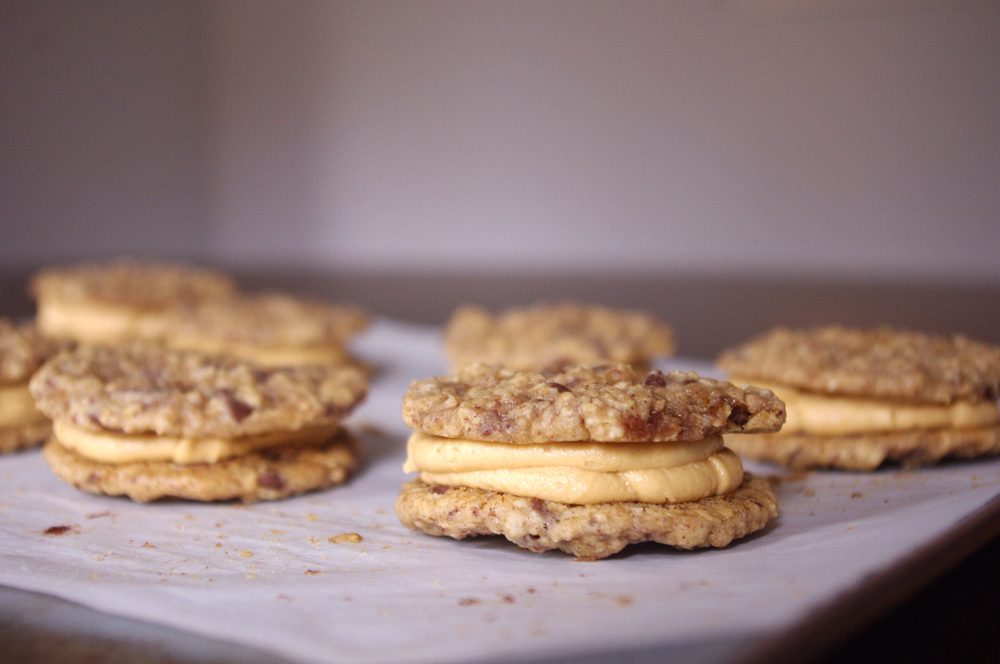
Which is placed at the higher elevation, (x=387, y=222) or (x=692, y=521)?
(x=387, y=222)

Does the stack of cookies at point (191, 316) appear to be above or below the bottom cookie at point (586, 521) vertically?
above

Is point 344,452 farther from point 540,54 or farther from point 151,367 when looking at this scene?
point 540,54

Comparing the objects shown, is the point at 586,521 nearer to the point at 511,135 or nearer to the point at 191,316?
the point at 191,316

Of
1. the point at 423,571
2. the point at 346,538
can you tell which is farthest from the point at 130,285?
the point at 423,571

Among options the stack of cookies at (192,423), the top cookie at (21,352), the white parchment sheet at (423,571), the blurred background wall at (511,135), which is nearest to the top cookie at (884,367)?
the white parchment sheet at (423,571)

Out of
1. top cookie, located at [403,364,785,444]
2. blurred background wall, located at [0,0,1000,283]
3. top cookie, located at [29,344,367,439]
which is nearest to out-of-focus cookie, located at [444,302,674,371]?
top cookie, located at [29,344,367,439]

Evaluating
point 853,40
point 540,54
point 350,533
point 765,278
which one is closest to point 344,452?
point 350,533

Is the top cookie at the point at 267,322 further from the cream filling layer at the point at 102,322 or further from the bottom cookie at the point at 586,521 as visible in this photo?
the bottom cookie at the point at 586,521

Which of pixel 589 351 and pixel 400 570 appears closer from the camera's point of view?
pixel 400 570
